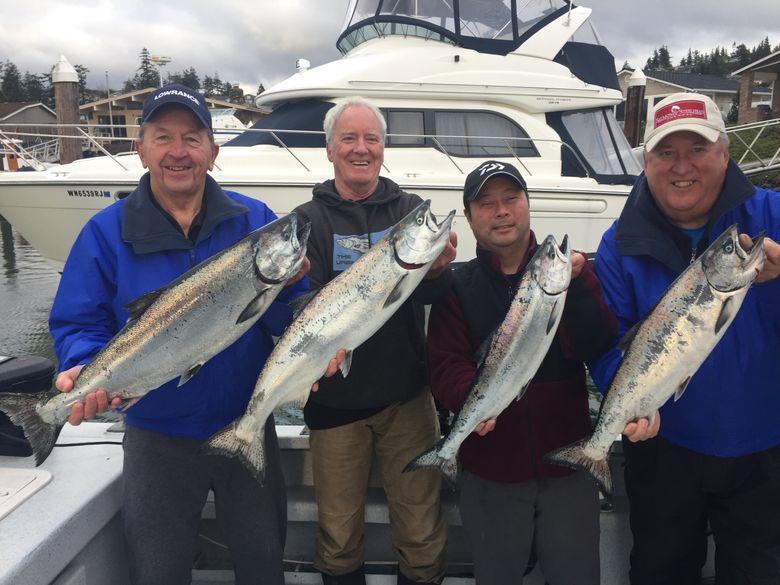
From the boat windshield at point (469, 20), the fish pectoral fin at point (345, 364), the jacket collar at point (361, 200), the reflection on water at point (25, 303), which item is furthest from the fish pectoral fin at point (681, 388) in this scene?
the reflection on water at point (25, 303)

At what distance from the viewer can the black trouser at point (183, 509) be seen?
8.22 feet

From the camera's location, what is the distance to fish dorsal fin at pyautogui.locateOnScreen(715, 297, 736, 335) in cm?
199

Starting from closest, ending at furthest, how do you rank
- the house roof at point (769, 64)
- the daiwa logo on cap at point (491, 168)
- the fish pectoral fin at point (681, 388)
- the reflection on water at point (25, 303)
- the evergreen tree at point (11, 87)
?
the fish pectoral fin at point (681, 388) → the daiwa logo on cap at point (491, 168) → the reflection on water at point (25, 303) → the house roof at point (769, 64) → the evergreen tree at point (11, 87)

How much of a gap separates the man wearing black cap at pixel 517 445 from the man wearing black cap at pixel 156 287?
899 millimetres

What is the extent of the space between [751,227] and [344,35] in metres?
9.27

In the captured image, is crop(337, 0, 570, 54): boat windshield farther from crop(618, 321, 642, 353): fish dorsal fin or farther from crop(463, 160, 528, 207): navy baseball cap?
crop(618, 321, 642, 353): fish dorsal fin

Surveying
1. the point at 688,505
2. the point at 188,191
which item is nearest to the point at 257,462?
the point at 188,191

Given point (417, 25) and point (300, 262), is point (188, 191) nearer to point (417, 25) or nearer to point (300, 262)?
point (300, 262)

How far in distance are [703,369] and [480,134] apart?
713 centimetres

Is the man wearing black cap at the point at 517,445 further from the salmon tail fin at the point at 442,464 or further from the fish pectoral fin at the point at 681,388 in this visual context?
the fish pectoral fin at the point at 681,388

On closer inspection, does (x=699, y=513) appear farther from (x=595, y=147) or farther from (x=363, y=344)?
(x=595, y=147)

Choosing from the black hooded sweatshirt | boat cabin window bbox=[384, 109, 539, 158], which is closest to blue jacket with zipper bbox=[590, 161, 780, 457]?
the black hooded sweatshirt

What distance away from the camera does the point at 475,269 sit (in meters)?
2.72

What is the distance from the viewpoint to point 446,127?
8758mm
